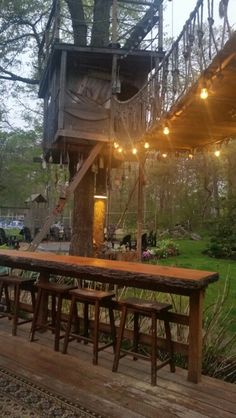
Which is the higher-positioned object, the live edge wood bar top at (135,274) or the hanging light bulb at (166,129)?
the hanging light bulb at (166,129)

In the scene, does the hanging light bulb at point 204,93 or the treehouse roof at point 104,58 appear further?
the treehouse roof at point 104,58

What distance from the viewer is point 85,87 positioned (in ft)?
26.6

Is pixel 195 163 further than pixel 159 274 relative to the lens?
Yes

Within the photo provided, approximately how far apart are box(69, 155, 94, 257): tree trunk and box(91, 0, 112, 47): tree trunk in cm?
346

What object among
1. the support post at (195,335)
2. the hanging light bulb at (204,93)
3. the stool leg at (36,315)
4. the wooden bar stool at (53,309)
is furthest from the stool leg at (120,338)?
the hanging light bulb at (204,93)

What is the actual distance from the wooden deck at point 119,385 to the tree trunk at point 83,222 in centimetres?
488

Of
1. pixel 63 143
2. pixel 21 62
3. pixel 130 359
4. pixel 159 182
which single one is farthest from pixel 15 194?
pixel 130 359

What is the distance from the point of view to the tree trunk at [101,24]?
898cm

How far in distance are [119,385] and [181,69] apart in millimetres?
3526

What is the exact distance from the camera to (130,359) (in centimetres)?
346

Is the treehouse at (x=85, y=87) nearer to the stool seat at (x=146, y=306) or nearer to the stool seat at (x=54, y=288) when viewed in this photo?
the stool seat at (x=54, y=288)

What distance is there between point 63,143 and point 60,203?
1.49 m

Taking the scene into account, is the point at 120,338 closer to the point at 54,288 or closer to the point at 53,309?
the point at 54,288

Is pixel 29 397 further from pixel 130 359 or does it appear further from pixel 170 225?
pixel 170 225
